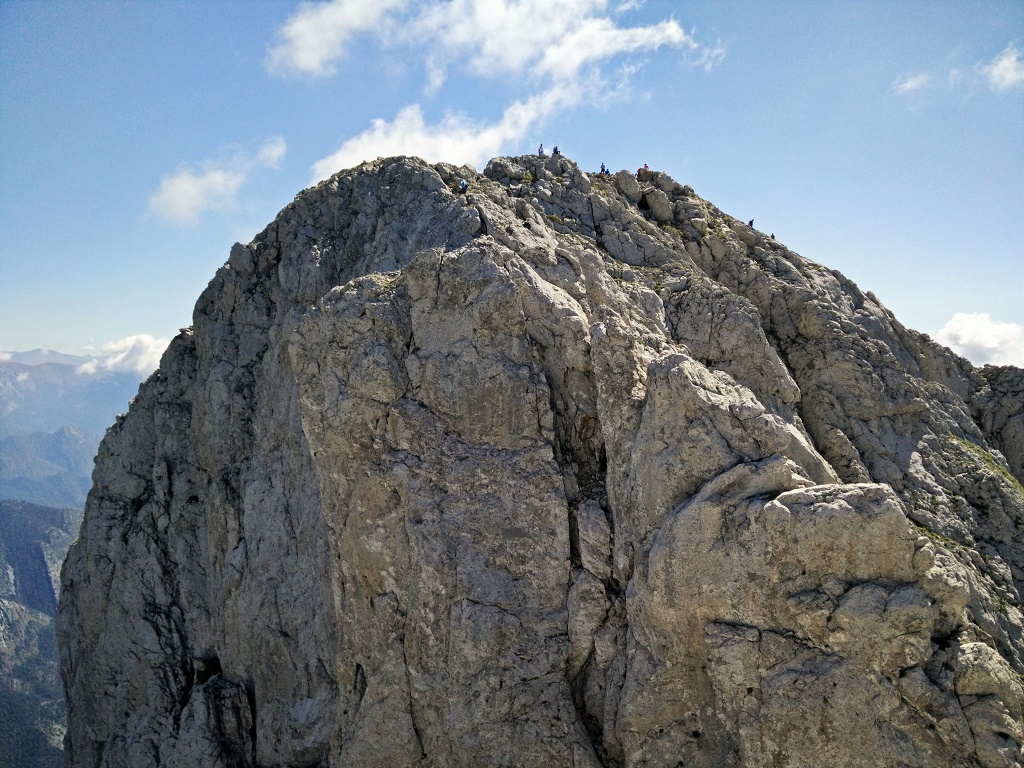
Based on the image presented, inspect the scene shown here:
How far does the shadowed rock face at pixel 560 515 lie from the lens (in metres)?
21.4

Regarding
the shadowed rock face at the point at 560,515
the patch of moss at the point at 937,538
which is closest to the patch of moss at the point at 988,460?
the shadowed rock face at the point at 560,515

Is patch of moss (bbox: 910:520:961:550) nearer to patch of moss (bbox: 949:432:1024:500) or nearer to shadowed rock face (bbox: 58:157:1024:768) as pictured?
shadowed rock face (bbox: 58:157:1024:768)

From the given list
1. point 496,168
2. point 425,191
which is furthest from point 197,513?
point 496,168

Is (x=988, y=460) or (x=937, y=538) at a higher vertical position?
(x=988, y=460)

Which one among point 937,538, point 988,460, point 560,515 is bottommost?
point 560,515

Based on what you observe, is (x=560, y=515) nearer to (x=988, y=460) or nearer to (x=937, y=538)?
(x=937, y=538)

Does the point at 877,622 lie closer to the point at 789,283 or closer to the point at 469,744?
the point at 469,744

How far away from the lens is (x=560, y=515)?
2695 cm

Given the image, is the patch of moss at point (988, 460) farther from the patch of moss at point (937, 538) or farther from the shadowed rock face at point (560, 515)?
the patch of moss at point (937, 538)

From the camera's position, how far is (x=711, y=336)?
30984 millimetres

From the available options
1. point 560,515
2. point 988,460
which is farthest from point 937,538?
point 560,515

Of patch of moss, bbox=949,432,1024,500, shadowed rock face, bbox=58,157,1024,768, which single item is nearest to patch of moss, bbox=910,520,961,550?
shadowed rock face, bbox=58,157,1024,768

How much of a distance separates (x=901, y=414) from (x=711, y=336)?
9.22 m

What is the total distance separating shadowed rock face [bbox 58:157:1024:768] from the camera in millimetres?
21406
